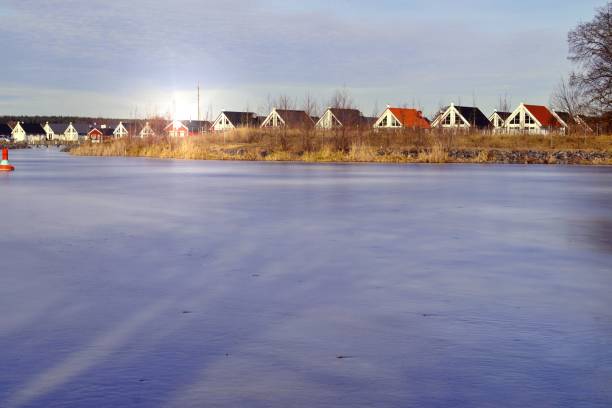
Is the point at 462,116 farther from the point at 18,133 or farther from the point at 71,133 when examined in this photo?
the point at 18,133

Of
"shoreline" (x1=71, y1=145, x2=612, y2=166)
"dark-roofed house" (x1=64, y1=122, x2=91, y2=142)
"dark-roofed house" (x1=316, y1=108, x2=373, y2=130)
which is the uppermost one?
"dark-roofed house" (x1=64, y1=122, x2=91, y2=142)

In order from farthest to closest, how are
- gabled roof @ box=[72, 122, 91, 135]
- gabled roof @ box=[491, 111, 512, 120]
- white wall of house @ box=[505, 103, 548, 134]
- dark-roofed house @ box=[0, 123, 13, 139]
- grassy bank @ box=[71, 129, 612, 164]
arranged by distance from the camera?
dark-roofed house @ box=[0, 123, 13, 139] < gabled roof @ box=[72, 122, 91, 135] < gabled roof @ box=[491, 111, 512, 120] < white wall of house @ box=[505, 103, 548, 134] < grassy bank @ box=[71, 129, 612, 164]

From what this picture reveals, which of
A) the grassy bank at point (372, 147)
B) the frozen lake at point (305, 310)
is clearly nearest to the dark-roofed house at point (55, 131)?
the grassy bank at point (372, 147)

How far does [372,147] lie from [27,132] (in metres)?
139

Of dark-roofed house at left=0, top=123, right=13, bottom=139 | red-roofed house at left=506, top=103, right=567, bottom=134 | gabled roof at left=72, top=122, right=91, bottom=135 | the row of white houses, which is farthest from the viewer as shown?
dark-roofed house at left=0, top=123, right=13, bottom=139

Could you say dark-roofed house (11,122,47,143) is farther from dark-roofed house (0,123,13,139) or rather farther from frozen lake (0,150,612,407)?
frozen lake (0,150,612,407)

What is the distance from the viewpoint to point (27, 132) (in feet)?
525

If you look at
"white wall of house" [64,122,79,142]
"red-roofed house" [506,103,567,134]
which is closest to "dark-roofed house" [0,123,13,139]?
"white wall of house" [64,122,79,142]

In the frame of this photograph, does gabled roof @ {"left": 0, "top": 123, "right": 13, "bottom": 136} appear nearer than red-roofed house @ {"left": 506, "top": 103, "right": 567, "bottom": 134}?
No

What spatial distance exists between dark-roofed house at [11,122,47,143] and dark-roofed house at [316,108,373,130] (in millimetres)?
130673

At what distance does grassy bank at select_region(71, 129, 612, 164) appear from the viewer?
35938 mm

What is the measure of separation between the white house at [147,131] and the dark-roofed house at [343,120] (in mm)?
11890

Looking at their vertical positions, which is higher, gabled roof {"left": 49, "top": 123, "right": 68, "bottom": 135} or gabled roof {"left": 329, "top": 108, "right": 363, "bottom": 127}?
gabled roof {"left": 49, "top": 123, "right": 68, "bottom": 135}

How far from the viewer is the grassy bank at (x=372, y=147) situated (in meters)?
35.9
